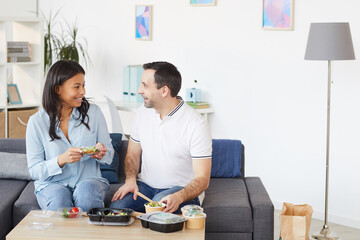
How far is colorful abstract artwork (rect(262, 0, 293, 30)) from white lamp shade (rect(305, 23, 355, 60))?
0.67 meters

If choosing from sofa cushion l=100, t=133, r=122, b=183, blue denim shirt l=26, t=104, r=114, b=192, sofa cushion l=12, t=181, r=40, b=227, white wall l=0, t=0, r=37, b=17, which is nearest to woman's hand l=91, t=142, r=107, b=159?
blue denim shirt l=26, t=104, r=114, b=192

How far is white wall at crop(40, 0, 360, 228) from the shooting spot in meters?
4.48

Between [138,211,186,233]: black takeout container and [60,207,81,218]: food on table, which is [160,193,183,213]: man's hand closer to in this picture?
[138,211,186,233]: black takeout container

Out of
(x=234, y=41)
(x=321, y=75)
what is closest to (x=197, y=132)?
(x=321, y=75)

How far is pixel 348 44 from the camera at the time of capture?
403cm

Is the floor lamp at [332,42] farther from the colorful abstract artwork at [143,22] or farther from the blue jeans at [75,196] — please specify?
the colorful abstract artwork at [143,22]

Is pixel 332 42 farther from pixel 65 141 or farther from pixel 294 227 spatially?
pixel 65 141

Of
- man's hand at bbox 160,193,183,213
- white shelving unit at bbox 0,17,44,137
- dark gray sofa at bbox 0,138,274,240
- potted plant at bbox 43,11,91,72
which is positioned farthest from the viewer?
potted plant at bbox 43,11,91,72

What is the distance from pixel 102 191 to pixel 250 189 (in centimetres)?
90

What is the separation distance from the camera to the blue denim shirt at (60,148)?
126 inches

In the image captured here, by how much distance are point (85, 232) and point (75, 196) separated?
1.85 feet

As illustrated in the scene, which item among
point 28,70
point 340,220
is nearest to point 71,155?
point 340,220

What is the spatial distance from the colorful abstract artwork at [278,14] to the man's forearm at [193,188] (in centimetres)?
197

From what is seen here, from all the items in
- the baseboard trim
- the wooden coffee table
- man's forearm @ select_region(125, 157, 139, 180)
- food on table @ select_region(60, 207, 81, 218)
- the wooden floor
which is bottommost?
the wooden floor
